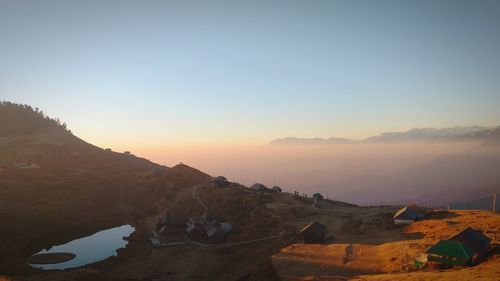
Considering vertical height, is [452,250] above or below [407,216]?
above

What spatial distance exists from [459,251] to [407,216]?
23.3m

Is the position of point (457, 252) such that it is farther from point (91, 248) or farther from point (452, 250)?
point (91, 248)

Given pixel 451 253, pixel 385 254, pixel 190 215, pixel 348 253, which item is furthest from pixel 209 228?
pixel 451 253

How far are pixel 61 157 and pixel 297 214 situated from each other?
95878mm

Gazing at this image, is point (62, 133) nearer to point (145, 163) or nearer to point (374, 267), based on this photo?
point (145, 163)

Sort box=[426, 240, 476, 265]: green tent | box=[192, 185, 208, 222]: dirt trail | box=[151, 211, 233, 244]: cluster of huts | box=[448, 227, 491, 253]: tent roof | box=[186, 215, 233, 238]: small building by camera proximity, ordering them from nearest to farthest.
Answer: box=[426, 240, 476, 265]: green tent
box=[448, 227, 491, 253]: tent roof
box=[186, 215, 233, 238]: small building
box=[151, 211, 233, 244]: cluster of huts
box=[192, 185, 208, 222]: dirt trail

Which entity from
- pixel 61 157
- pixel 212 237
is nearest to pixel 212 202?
pixel 212 237

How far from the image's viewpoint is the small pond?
6209 centimetres

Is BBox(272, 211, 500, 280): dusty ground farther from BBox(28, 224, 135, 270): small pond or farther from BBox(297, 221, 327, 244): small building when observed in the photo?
BBox(28, 224, 135, 270): small pond

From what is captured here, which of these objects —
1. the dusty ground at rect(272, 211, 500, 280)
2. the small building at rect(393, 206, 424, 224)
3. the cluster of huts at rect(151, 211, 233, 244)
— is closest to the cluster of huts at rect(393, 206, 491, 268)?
the dusty ground at rect(272, 211, 500, 280)

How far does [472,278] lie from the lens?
3034 centimetres

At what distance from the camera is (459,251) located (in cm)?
3666

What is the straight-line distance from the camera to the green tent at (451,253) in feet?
119

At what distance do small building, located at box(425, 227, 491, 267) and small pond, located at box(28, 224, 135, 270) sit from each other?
167 feet
